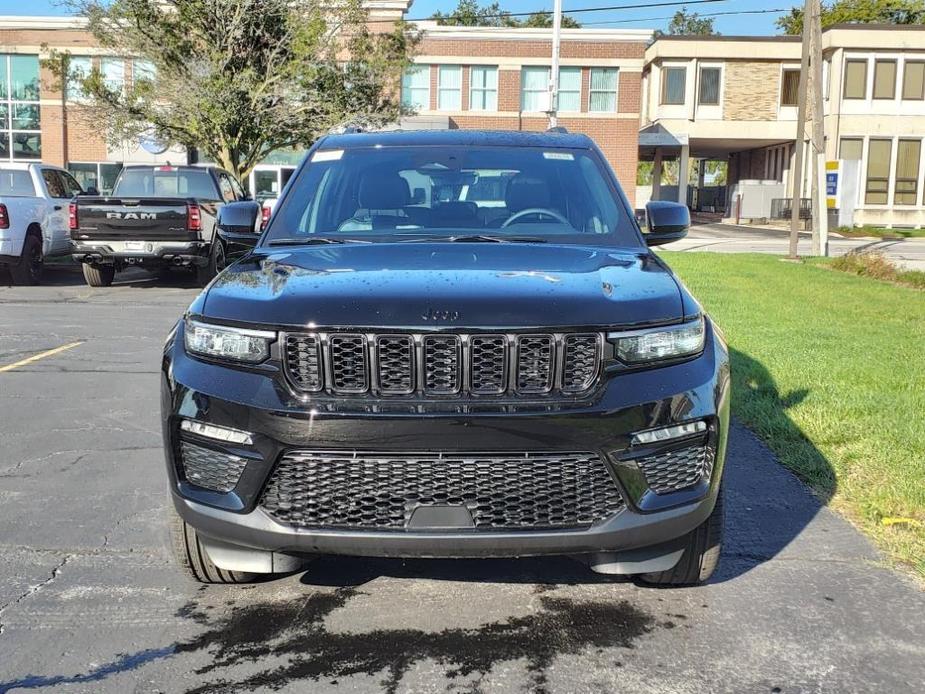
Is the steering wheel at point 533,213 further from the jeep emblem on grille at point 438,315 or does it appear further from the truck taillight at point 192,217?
the truck taillight at point 192,217

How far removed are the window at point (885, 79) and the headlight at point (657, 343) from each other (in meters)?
44.5

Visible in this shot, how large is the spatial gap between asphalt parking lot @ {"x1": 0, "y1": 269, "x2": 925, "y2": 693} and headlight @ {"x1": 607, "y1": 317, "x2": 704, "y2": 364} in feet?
3.26

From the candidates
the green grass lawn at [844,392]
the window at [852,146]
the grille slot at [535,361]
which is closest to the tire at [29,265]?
the green grass lawn at [844,392]

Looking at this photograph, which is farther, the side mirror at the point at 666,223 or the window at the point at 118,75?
the window at the point at 118,75

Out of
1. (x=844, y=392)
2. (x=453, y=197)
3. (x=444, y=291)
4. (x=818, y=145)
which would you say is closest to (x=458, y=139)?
(x=453, y=197)

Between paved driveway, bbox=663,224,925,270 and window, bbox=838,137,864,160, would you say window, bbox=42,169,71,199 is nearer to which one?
paved driveway, bbox=663,224,925,270

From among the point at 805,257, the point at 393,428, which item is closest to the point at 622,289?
the point at 393,428

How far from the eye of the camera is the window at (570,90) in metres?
40.5

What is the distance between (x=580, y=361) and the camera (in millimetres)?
3080

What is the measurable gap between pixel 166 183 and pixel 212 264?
1.86 meters

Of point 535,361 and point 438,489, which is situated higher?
point 535,361

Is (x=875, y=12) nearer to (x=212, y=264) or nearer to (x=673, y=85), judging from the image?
(x=673, y=85)

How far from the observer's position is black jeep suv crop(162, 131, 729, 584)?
2.99 metres

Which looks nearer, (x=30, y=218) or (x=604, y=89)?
(x=30, y=218)
